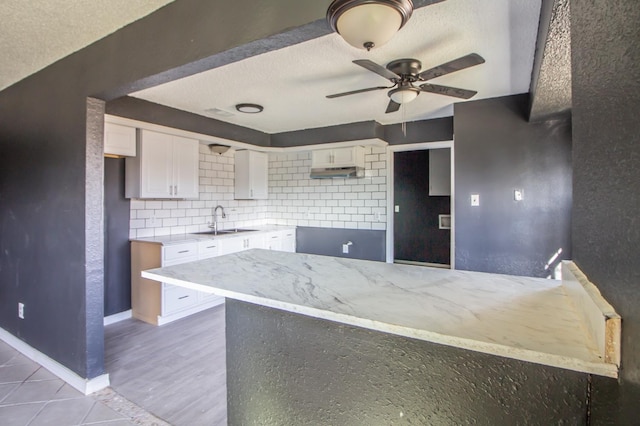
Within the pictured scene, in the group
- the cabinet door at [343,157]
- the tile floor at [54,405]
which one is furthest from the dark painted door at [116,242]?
the cabinet door at [343,157]

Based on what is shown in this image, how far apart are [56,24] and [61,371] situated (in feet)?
8.12

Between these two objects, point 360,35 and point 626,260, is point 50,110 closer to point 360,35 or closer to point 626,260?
point 360,35

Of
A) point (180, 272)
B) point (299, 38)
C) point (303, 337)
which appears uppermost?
point (299, 38)

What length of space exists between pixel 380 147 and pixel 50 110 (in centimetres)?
374

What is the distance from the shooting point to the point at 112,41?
2109mm

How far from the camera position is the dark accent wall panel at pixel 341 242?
4750 millimetres

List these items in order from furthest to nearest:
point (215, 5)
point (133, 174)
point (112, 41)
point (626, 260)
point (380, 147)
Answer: point (380, 147) < point (133, 174) < point (112, 41) < point (215, 5) < point (626, 260)

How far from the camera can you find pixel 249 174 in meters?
5.05

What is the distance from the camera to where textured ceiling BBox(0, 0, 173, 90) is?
5.83 ft

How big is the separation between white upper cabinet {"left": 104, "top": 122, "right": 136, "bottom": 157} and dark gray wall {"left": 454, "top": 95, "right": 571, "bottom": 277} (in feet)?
11.5

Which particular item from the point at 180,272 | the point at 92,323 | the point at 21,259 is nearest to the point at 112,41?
the point at 180,272

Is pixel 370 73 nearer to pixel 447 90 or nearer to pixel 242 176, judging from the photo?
pixel 447 90

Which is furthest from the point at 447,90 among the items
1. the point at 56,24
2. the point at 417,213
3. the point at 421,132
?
the point at 417,213

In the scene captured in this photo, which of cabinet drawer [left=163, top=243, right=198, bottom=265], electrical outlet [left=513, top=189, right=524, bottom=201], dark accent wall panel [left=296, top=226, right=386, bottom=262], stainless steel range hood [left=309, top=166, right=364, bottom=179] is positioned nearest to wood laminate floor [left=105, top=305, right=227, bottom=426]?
cabinet drawer [left=163, top=243, right=198, bottom=265]
